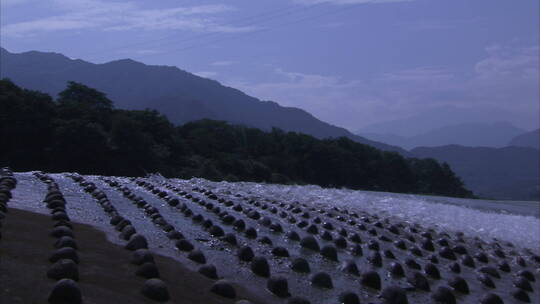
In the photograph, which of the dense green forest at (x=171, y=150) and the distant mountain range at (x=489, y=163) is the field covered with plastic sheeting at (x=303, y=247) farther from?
the distant mountain range at (x=489, y=163)

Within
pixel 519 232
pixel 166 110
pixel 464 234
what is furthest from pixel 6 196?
pixel 166 110

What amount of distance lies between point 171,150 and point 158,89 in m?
133

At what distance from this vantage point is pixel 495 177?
13325 cm

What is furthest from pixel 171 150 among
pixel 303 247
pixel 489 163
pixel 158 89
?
pixel 158 89

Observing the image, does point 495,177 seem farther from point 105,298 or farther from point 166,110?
point 105,298

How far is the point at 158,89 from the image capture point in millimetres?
166375

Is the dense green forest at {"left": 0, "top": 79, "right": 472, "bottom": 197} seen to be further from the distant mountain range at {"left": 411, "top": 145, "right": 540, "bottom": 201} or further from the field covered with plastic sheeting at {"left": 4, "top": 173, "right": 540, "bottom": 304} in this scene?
the distant mountain range at {"left": 411, "top": 145, "right": 540, "bottom": 201}

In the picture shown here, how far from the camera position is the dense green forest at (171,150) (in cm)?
2917

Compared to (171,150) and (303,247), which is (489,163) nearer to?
(171,150)

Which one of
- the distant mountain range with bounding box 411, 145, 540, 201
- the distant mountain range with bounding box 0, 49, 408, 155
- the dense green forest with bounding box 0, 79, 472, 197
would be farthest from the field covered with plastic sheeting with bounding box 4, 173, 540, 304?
the distant mountain range with bounding box 0, 49, 408, 155

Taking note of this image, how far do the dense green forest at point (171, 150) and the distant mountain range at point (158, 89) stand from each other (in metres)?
94.0

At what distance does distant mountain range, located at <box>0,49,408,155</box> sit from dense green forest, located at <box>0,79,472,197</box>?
9398 centimetres

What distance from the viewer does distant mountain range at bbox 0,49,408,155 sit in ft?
476

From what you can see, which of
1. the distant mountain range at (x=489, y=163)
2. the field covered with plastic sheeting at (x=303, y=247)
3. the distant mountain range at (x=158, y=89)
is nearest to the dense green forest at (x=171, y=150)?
the field covered with plastic sheeting at (x=303, y=247)
